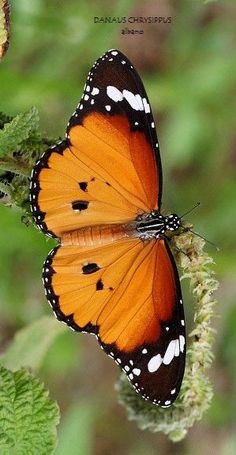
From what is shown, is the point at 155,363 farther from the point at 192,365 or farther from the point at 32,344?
the point at 32,344

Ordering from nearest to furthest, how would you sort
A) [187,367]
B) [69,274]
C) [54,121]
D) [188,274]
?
[188,274] < [187,367] < [69,274] < [54,121]

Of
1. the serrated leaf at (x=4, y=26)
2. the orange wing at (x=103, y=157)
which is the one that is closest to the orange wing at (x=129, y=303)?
the orange wing at (x=103, y=157)

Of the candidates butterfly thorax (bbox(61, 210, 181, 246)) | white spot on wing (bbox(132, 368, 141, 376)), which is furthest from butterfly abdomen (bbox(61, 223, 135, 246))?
white spot on wing (bbox(132, 368, 141, 376))

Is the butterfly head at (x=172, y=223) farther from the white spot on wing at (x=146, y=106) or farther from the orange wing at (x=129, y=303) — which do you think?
the white spot on wing at (x=146, y=106)

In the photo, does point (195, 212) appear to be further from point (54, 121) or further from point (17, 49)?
point (17, 49)

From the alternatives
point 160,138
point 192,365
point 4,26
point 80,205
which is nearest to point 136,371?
point 192,365

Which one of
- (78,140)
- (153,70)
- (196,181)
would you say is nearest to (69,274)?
(78,140)
